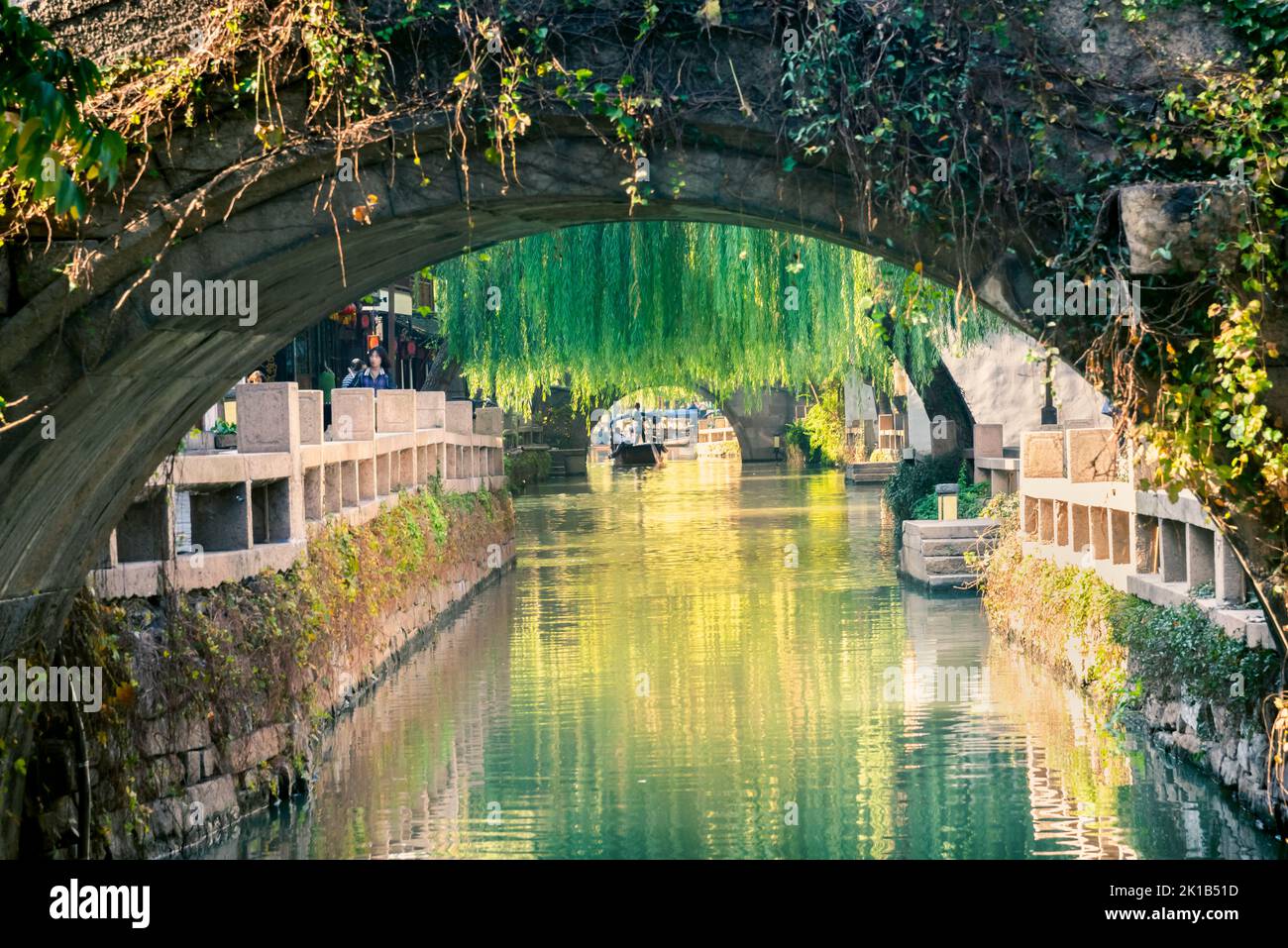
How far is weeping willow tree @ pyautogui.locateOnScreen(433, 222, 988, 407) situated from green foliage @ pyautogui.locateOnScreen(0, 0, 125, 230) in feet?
23.3

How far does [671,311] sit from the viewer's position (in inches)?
548

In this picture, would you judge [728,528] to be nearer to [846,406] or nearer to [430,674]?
[430,674]

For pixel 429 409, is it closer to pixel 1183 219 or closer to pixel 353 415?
pixel 353 415

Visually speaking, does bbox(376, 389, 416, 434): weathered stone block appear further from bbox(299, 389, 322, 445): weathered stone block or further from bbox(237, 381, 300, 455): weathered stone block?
bbox(237, 381, 300, 455): weathered stone block

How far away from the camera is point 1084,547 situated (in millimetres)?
11820

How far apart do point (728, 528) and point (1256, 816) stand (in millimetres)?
17418

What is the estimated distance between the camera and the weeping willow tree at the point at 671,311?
541 inches

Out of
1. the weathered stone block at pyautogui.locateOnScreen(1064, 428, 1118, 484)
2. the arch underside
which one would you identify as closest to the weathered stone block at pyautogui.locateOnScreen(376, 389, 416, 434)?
the weathered stone block at pyautogui.locateOnScreen(1064, 428, 1118, 484)

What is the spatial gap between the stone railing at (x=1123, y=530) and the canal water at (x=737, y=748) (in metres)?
0.88

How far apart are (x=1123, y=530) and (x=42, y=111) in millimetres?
7871

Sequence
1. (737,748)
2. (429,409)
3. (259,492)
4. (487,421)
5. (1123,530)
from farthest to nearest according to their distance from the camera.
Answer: (487,421) → (429,409) → (1123,530) → (259,492) → (737,748)

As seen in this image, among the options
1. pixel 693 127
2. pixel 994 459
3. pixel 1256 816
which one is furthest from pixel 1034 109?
pixel 994 459

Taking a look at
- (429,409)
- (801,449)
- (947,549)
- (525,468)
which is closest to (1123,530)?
(947,549)

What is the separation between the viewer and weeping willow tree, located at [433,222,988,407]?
1375cm
